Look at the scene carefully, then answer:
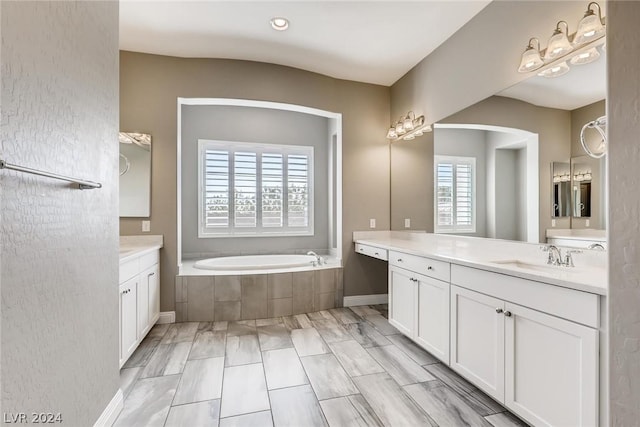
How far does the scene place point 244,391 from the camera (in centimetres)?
192

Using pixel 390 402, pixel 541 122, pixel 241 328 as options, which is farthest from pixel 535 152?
pixel 241 328

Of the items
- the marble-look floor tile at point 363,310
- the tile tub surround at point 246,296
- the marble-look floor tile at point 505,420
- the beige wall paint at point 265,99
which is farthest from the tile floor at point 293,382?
the beige wall paint at point 265,99

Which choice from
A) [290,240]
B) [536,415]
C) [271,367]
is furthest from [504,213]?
[290,240]

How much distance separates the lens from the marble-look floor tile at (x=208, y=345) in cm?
243

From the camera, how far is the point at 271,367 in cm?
223

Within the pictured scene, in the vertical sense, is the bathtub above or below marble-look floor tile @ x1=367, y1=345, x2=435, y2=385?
above

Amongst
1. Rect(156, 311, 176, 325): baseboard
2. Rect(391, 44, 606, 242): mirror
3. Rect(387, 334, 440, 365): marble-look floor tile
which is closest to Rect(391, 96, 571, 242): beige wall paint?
Rect(391, 44, 606, 242): mirror

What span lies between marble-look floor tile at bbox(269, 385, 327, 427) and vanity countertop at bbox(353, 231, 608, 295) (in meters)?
1.26

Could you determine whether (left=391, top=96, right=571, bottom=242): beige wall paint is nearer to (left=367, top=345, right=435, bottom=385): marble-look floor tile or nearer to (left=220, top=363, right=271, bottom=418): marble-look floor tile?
(left=367, top=345, right=435, bottom=385): marble-look floor tile

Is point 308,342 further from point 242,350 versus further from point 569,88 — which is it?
point 569,88

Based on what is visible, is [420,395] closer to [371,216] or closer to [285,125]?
[371,216]

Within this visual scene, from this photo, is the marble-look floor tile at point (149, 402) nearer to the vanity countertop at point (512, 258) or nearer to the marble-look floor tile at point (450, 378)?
the marble-look floor tile at point (450, 378)

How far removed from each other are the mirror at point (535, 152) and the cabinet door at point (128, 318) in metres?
2.89

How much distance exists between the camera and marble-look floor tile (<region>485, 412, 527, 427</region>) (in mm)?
1617
